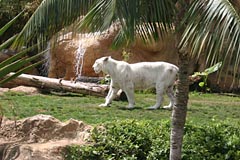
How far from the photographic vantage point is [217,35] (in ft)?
15.3

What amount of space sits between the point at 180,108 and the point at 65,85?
8113 millimetres

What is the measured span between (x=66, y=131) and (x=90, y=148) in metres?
0.61

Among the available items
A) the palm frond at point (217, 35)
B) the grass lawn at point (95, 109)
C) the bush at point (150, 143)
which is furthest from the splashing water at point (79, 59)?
the palm frond at point (217, 35)

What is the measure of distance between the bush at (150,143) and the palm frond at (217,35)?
8.36ft

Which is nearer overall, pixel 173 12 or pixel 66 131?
pixel 173 12

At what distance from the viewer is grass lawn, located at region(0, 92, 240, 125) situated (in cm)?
1021

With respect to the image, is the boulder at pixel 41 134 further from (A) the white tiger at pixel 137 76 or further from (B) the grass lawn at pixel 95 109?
(A) the white tiger at pixel 137 76

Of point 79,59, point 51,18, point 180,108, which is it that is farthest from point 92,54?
point 51,18

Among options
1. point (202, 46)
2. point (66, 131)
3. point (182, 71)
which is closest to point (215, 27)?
point (202, 46)

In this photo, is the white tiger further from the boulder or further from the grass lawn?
the boulder

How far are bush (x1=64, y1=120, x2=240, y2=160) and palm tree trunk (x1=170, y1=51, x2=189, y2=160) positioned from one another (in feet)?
2.31

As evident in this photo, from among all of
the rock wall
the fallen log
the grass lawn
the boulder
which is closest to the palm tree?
the boulder

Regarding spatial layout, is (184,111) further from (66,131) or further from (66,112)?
(66,112)

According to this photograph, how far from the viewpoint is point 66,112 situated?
419 inches
